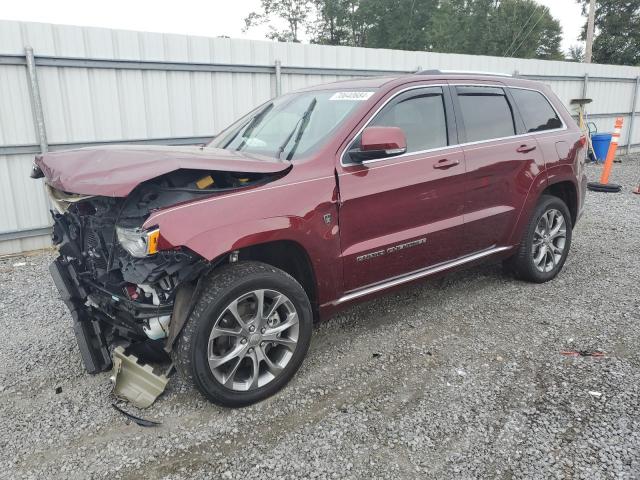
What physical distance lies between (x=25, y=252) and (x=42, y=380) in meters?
3.82

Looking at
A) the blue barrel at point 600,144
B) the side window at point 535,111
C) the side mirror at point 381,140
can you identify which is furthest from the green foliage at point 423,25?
the side mirror at point 381,140

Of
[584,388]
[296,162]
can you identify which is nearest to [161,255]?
[296,162]

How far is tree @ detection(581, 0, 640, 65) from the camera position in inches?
1364

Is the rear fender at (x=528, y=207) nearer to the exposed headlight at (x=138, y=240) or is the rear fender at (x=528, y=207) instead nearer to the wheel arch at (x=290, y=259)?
the wheel arch at (x=290, y=259)

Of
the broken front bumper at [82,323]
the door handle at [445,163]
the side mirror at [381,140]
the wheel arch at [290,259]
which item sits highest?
the side mirror at [381,140]

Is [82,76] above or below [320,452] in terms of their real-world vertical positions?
above

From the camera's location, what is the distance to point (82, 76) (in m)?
6.41

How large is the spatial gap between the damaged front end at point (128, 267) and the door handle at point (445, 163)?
4.71 feet

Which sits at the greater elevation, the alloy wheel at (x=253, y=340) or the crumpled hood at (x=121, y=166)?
the crumpled hood at (x=121, y=166)

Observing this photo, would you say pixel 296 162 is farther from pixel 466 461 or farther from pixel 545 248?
pixel 545 248

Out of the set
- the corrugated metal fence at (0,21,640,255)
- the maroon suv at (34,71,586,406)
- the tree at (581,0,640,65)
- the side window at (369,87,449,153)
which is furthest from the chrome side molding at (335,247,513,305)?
the tree at (581,0,640,65)

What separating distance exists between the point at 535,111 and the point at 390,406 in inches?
125

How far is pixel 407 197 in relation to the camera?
3.48 metres

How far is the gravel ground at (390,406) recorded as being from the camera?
8.07ft
